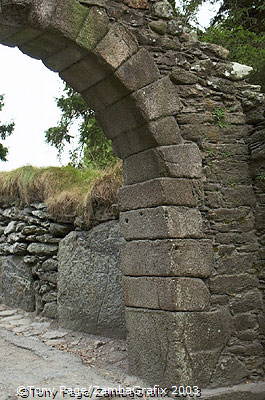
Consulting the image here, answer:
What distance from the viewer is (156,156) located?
4.08 m

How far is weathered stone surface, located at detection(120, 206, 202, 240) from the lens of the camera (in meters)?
4.01

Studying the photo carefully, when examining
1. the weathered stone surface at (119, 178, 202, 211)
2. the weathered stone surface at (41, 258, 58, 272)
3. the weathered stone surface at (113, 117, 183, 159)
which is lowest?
the weathered stone surface at (41, 258, 58, 272)

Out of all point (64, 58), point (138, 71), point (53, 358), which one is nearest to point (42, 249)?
point (53, 358)

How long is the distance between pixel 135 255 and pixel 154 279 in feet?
1.07

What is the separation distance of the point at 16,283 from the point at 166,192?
4121 mm

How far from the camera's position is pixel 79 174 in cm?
711

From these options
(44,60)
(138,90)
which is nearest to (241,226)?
(138,90)

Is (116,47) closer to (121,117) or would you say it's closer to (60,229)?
(121,117)

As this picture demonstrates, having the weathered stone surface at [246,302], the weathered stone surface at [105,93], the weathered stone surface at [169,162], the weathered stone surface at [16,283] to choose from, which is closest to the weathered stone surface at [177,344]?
the weathered stone surface at [246,302]

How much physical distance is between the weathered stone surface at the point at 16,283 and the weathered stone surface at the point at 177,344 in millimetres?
3201

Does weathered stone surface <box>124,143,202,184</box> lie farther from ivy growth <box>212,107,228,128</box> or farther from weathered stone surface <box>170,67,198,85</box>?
weathered stone surface <box>170,67,198,85</box>

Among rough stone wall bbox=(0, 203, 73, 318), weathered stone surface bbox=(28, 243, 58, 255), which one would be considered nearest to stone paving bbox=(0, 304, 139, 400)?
rough stone wall bbox=(0, 203, 73, 318)

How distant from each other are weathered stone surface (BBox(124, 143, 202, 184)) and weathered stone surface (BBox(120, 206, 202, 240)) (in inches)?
12.2

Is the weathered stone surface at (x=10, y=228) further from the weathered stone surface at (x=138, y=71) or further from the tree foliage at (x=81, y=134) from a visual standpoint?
the weathered stone surface at (x=138, y=71)
